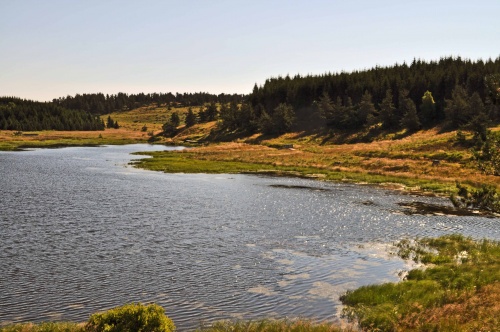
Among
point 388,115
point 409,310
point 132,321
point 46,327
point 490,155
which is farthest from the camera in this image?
point 388,115

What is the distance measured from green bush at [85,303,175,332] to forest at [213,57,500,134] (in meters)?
95.8

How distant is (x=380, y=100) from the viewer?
492ft

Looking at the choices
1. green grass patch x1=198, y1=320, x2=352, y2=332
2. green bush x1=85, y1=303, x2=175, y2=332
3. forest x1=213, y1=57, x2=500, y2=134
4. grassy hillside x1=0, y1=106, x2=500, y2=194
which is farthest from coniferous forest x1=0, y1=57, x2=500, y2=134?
green bush x1=85, y1=303, x2=175, y2=332

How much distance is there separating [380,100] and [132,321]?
144776 millimetres

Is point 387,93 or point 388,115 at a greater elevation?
point 387,93

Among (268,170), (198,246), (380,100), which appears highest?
(380,100)

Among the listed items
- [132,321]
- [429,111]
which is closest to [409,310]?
[132,321]

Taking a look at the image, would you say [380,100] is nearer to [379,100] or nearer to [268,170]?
[379,100]

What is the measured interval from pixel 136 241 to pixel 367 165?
188ft

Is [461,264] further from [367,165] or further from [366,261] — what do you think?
[367,165]

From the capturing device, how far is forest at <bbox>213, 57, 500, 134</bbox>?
12088 cm

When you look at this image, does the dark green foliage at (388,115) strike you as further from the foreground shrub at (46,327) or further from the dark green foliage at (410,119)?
the foreground shrub at (46,327)

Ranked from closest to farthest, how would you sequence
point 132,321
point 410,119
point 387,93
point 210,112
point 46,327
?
point 132,321
point 46,327
point 410,119
point 387,93
point 210,112

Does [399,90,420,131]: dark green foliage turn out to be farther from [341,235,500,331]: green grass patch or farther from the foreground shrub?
the foreground shrub
